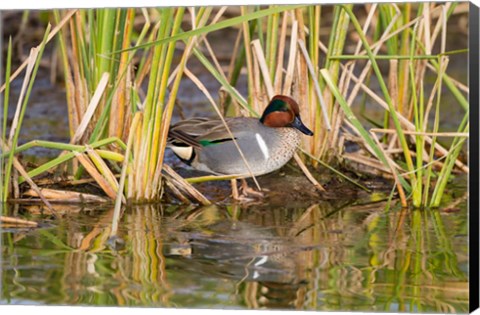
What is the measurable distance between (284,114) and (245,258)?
163 cm

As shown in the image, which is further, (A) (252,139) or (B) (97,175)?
(A) (252,139)

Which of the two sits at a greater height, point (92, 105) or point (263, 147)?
point (92, 105)

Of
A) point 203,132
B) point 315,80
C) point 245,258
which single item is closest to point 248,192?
point 203,132

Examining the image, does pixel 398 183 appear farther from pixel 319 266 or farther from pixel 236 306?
pixel 236 306

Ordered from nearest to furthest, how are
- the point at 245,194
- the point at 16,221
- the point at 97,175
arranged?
the point at 16,221 → the point at 97,175 → the point at 245,194

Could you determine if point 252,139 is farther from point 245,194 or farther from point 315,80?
point 315,80

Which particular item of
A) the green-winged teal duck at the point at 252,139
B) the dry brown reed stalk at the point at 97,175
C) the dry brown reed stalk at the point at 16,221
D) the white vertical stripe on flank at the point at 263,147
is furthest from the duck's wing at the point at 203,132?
the dry brown reed stalk at the point at 16,221

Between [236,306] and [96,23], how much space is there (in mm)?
2439

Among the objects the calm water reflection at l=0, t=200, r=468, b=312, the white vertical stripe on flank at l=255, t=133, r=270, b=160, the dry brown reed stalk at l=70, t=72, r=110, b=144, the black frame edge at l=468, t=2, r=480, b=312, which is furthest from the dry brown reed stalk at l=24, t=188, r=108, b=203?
the black frame edge at l=468, t=2, r=480, b=312

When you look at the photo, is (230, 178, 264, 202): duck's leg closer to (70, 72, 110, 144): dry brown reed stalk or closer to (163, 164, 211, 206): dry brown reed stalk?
(163, 164, 211, 206): dry brown reed stalk

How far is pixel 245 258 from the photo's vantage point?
19.9ft

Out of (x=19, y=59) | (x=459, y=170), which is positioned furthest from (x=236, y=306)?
(x=19, y=59)

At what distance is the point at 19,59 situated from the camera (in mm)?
11031

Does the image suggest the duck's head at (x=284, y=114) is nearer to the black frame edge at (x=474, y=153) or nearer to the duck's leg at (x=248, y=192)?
the duck's leg at (x=248, y=192)
